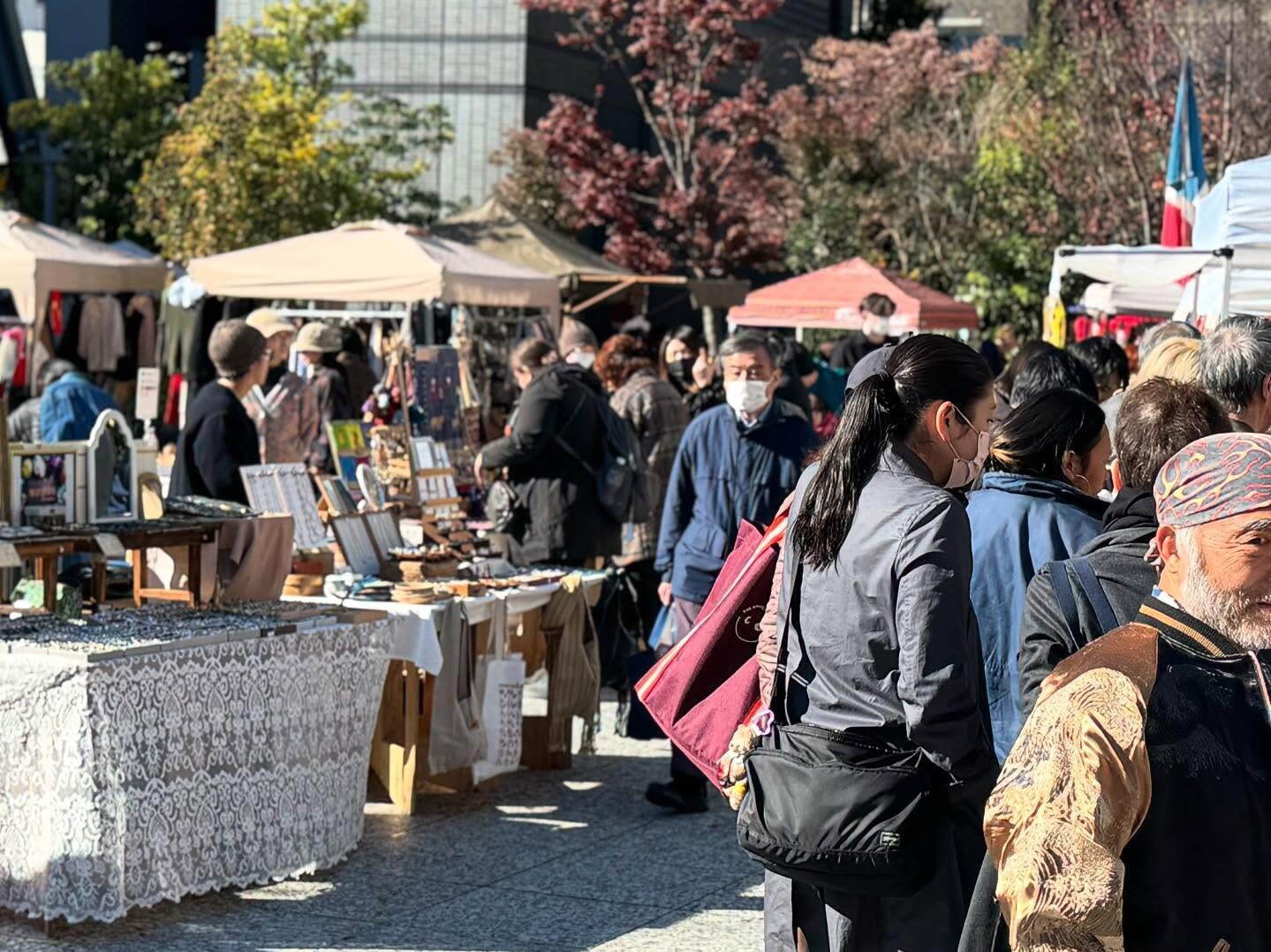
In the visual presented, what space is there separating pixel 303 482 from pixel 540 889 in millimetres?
2146

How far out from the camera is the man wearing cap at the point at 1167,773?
7.27 feet

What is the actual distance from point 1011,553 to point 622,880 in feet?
9.01

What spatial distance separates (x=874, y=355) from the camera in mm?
4203

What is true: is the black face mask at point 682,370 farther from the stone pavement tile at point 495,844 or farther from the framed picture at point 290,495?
the stone pavement tile at point 495,844

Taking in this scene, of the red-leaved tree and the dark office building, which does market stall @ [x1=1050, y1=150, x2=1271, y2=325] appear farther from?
the dark office building

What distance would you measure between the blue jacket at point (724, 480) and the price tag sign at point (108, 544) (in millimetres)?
2107

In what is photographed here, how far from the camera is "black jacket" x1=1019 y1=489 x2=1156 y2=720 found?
3.34m

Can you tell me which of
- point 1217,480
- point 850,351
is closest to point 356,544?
point 1217,480

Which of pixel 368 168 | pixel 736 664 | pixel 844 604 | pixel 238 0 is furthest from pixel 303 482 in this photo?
pixel 238 0

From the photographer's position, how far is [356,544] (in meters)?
7.91

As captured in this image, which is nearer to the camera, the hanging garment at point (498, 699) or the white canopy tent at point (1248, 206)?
the white canopy tent at point (1248, 206)

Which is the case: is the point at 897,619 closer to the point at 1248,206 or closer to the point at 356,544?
the point at 1248,206

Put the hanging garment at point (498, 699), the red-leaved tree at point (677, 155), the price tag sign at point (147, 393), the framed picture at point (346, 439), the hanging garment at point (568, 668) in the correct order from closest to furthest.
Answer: the hanging garment at point (498, 699) < the hanging garment at point (568, 668) < the framed picture at point (346, 439) < the price tag sign at point (147, 393) < the red-leaved tree at point (677, 155)

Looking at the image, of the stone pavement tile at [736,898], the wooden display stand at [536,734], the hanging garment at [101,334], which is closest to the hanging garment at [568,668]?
the wooden display stand at [536,734]
